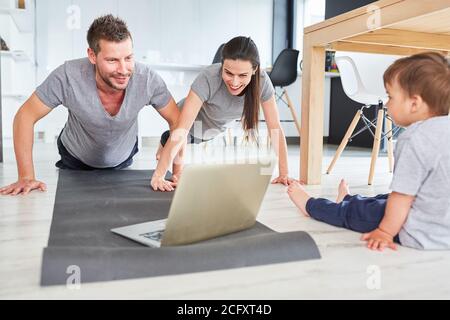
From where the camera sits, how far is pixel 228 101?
1924mm

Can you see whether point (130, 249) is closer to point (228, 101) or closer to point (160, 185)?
point (160, 185)

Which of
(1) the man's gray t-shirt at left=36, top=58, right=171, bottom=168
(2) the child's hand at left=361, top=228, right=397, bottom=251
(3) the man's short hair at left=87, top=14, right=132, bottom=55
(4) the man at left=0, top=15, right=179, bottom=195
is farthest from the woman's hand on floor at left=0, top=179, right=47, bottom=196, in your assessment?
(2) the child's hand at left=361, top=228, right=397, bottom=251

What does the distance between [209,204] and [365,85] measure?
6.15 ft

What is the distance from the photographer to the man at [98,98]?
1616 millimetres

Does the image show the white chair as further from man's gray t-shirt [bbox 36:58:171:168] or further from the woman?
man's gray t-shirt [bbox 36:58:171:168]

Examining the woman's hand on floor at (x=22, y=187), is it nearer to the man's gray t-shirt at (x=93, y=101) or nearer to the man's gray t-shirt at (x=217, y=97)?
the man's gray t-shirt at (x=93, y=101)

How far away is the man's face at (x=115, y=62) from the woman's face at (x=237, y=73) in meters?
0.35

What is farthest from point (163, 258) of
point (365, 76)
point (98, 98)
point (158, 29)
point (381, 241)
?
point (158, 29)

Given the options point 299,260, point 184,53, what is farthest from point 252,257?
point 184,53

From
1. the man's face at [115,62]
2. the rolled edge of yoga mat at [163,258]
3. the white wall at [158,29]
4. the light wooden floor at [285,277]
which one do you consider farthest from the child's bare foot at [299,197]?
the white wall at [158,29]

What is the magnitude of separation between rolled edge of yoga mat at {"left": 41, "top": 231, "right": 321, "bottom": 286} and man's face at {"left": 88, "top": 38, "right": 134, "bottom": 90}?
0.88m

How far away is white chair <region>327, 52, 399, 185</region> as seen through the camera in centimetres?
238

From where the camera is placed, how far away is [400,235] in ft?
3.51
